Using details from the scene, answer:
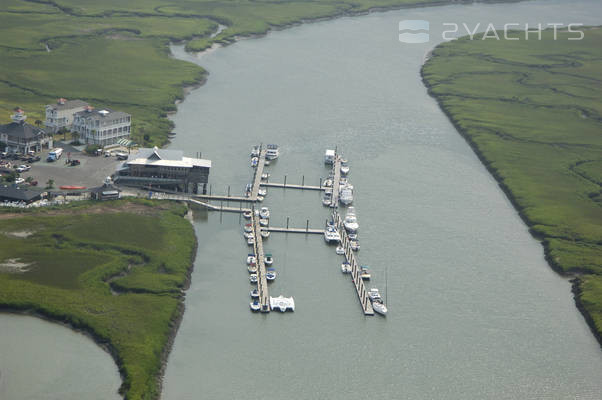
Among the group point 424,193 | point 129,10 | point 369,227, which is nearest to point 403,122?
point 424,193

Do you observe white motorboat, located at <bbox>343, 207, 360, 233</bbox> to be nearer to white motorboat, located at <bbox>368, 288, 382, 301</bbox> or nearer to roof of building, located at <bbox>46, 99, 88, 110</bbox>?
white motorboat, located at <bbox>368, 288, 382, 301</bbox>

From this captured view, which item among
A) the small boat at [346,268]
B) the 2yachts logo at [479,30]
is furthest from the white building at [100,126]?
the 2yachts logo at [479,30]

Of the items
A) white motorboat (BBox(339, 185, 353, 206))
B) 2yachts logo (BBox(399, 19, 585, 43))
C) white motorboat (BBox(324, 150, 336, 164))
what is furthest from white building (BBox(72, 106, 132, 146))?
2yachts logo (BBox(399, 19, 585, 43))

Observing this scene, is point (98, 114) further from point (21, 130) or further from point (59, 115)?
point (21, 130)

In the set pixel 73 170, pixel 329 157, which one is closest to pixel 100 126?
pixel 73 170

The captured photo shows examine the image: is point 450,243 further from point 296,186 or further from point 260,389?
point 260,389

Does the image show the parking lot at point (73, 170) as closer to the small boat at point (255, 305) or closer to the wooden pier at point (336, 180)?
the wooden pier at point (336, 180)
